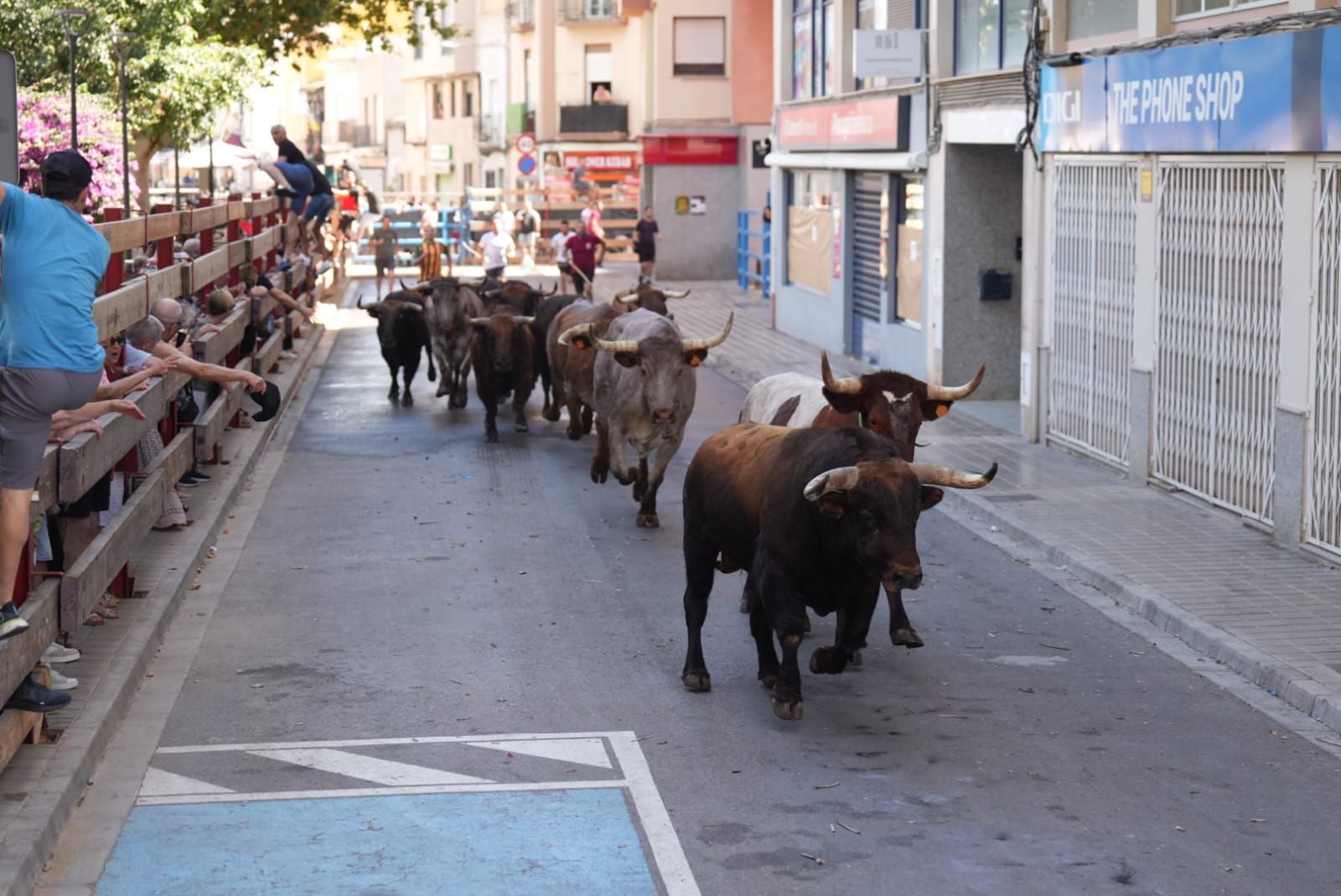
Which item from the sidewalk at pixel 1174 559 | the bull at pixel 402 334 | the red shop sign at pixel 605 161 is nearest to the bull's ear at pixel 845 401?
the sidewalk at pixel 1174 559

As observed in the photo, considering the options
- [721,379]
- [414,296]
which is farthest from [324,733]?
[721,379]

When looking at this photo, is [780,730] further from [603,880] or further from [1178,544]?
[1178,544]

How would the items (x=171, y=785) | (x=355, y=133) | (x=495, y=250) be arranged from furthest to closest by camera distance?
(x=355, y=133) < (x=495, y=250) < (x=171, y=785)

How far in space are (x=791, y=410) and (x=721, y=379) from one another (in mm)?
13767

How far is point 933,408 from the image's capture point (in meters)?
10.9

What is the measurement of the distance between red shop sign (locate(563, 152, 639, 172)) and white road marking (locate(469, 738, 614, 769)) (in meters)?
53.8

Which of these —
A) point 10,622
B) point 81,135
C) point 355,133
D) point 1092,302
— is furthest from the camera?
point 355,133

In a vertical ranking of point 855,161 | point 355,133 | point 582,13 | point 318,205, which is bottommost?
point 318,205

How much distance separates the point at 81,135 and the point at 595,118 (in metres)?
36.7

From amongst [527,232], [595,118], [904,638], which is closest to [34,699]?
[904,638]

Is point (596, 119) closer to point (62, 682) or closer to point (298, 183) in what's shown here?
point (298, 183)

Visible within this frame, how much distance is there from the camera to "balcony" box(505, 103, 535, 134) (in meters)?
65.1

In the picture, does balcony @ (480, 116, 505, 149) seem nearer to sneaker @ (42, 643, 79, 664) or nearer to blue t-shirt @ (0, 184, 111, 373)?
sneaker @ (42, 643, 79, 664)

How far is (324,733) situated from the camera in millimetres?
8867
